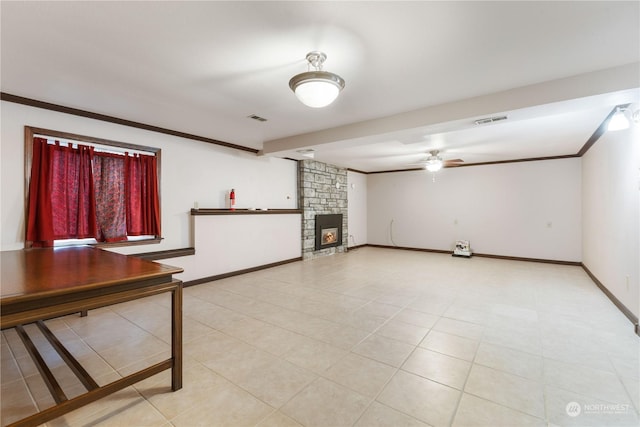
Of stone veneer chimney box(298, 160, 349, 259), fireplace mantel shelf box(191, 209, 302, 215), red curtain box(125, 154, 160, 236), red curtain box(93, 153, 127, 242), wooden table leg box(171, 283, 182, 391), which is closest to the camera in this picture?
wooden table leg box(171, 283, 182, 391)

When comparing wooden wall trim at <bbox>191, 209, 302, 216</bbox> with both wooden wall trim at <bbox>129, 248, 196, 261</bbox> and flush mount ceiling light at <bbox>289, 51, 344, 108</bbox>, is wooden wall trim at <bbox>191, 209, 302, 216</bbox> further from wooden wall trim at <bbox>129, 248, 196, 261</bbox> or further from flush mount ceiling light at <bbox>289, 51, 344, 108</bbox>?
flush mount ceiling light at <bbox>289, 51, 344, 108</bbox>

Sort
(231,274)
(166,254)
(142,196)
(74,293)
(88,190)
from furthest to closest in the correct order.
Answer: (231,274)
(166,254)
(142,196)
(88,190)
(74,293)

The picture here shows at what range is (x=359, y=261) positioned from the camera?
659 cm

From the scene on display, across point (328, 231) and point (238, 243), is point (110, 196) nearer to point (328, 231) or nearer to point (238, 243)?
point (238, 243)

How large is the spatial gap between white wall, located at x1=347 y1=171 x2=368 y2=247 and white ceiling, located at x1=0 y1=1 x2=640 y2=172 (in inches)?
186

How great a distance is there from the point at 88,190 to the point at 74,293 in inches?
106

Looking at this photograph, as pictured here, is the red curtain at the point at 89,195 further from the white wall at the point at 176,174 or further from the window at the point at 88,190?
the white wall at the point at 176,174

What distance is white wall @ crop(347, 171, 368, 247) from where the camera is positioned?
27.6ft

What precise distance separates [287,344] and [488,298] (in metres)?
2.94

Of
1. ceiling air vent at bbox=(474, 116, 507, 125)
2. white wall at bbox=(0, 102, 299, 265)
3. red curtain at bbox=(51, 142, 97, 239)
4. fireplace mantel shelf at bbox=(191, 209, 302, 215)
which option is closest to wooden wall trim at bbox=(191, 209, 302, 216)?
fireplace mantel shelf at bbox=(191, 209, 302, 215)

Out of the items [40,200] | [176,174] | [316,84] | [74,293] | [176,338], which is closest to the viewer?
[74,293]

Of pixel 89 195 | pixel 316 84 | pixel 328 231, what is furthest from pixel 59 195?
pixel 328 231

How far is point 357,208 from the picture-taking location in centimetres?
Result: 874

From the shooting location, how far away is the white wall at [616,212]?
9.73ft
